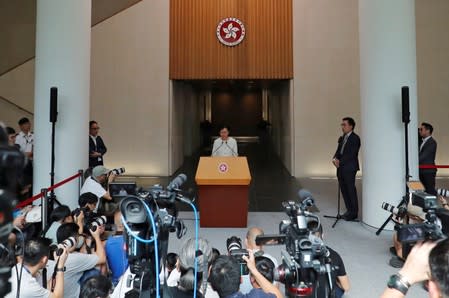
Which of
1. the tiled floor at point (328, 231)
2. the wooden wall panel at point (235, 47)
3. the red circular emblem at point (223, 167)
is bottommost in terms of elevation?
the tiled floor at point (328, 231)

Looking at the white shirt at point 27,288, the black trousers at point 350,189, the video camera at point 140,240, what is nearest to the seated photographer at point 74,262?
the white shirt at point 27,288

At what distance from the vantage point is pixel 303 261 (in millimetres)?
1819

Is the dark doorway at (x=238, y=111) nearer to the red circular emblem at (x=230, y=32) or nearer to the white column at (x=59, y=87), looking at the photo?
the red circular emblem at (x=230, y=32)

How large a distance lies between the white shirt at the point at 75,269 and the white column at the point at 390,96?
414 centimetres

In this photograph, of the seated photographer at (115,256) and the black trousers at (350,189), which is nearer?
the seated photographer at (115,256)

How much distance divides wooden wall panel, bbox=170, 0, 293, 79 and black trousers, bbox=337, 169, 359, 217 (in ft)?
16.8

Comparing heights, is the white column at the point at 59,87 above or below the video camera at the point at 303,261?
above

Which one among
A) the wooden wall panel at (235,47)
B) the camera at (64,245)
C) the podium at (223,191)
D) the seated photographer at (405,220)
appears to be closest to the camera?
the camera at (64,245)

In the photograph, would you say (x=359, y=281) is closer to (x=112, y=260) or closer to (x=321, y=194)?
(x=112, y=260)

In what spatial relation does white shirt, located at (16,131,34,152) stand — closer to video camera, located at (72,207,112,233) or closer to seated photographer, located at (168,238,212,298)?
video camera, located at (72,207,112,233)

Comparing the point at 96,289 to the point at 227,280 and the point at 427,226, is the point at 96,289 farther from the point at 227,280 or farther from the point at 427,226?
the point at 427,226

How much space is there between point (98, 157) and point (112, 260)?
12.7 feet

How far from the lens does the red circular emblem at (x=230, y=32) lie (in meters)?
10.4

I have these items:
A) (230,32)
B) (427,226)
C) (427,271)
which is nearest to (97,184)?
(427,226)
